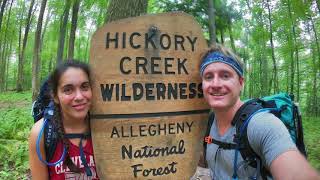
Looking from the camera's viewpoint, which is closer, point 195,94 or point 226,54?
point 226,54

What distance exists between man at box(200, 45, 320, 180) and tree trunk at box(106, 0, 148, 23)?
88.1 inches

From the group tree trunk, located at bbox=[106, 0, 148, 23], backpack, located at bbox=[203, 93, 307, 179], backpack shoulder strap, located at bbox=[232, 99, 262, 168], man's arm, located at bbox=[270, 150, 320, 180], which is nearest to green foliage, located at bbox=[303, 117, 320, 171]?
tree trunk, located at bbox=[106, 0, 148, 23]

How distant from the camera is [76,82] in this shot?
221 centimetres

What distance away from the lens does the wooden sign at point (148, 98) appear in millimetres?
2250

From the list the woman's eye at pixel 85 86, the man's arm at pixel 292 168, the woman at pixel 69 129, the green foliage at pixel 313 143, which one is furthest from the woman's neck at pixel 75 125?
the green foliage at pixel 313 143

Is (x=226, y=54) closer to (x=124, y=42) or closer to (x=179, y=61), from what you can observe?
(x=179, y=61)

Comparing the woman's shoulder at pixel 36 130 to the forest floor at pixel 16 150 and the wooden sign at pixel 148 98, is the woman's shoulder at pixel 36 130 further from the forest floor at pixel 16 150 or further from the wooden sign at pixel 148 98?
the forest floor at pixel 16 150

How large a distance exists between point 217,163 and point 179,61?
30.2 inches

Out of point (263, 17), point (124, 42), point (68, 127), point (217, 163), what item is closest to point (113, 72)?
point (124, 42)

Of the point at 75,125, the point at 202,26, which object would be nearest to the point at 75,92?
the point at 75,125

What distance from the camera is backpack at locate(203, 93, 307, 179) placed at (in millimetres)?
1951

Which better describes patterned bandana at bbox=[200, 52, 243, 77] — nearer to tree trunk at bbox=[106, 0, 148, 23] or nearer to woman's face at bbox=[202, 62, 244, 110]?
woman's face at bbox=[202, 62, 244, 110]

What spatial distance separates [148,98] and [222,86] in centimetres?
52

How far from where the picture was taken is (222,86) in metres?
2.19
